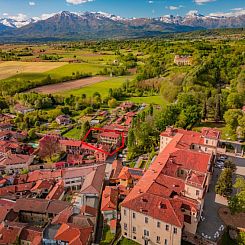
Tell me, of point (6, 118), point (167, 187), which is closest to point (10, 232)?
point (167, 187)

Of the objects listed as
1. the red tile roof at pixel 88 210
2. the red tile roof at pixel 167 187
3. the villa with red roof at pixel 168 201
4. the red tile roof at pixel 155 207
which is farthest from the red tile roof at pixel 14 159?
the red tile roof at pixel 155 207

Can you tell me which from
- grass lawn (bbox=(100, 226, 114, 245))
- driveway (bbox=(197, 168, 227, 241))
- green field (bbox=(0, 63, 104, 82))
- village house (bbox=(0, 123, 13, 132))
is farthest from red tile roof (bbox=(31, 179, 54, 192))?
green field (bbox=(0, 63, 104, 82))

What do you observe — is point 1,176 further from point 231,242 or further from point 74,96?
point 74,96

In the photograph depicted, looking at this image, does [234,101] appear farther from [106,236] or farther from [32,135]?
[32,135]

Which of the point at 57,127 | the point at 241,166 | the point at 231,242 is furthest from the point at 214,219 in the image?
the point at 57,127

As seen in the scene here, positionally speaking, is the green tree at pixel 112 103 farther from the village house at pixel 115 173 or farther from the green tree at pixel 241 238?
the green tree at pixel 241 238

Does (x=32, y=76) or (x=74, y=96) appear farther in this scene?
(x=32, y=76)

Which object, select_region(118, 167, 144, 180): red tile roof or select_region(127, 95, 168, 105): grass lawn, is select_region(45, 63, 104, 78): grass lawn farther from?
select_region(118, 167, 144, 180): red tile roof
